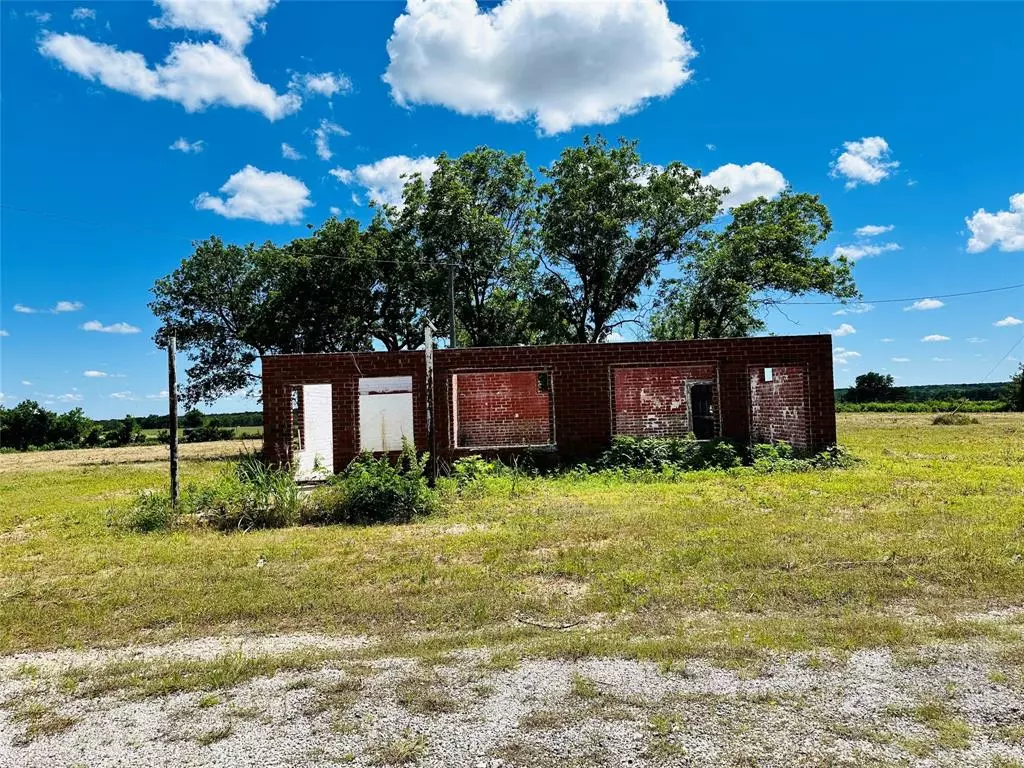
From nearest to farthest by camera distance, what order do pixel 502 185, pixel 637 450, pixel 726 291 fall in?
pixel 637 450, pixel 726 291, pixel 502 185

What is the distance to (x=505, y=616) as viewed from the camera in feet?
15.8

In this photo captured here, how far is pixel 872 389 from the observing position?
52.0 metres

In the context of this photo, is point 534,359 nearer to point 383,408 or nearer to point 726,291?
point 383,408

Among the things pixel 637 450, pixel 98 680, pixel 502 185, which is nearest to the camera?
pixel 98 680

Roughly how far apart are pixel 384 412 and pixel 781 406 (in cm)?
855

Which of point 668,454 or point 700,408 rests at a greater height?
point 700,408

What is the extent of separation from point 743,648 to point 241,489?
714 cm

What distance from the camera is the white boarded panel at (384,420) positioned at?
43.1ft

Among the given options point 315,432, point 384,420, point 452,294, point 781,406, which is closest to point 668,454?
point 781,406

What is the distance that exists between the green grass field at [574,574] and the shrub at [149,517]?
1.31 ft

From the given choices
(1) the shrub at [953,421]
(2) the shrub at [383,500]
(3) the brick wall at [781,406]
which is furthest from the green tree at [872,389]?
(2) the shrub at [383,500]

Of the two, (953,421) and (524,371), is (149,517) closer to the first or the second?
(524,371)

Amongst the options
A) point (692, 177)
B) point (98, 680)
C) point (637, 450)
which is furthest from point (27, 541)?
point (692, 177)

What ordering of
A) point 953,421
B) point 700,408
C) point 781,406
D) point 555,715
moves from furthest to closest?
point 953,421
point 700,408
point 781,406
point 555,715
